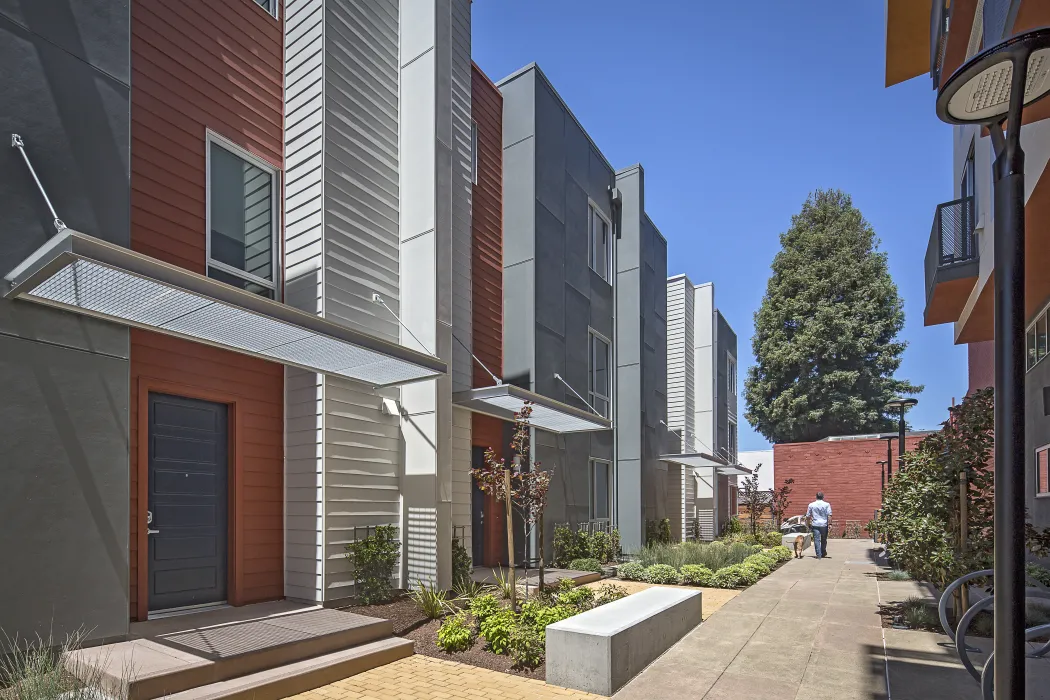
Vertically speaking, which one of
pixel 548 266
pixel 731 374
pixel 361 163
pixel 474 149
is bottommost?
pixel 731 374

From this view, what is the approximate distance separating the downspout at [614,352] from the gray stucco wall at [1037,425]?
8825 mm

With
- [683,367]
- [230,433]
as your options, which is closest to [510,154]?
[230,433]

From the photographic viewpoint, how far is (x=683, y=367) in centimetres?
2467

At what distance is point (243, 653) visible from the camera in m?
5.90

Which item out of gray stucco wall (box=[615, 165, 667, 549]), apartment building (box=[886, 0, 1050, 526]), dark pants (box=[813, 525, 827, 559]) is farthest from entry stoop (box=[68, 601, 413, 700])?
dark pants (box=[813, 525, 827, 559])

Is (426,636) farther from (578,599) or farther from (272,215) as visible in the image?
(272,215)

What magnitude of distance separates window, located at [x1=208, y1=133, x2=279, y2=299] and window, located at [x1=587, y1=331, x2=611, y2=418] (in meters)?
9.21

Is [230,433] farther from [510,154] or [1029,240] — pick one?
[1029,240]

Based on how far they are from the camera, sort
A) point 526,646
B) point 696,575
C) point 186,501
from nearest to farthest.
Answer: point 526,646, point 186,501, point 696,575

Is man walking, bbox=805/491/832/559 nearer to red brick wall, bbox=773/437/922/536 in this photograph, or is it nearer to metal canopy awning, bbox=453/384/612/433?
metal canopy awning, bbox=453/384/612/433

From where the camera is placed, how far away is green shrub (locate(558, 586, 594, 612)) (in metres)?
8.10

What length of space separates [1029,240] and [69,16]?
10.2 m

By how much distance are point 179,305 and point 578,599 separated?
560cm

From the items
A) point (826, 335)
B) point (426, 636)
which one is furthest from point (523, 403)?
point (826, 335)
